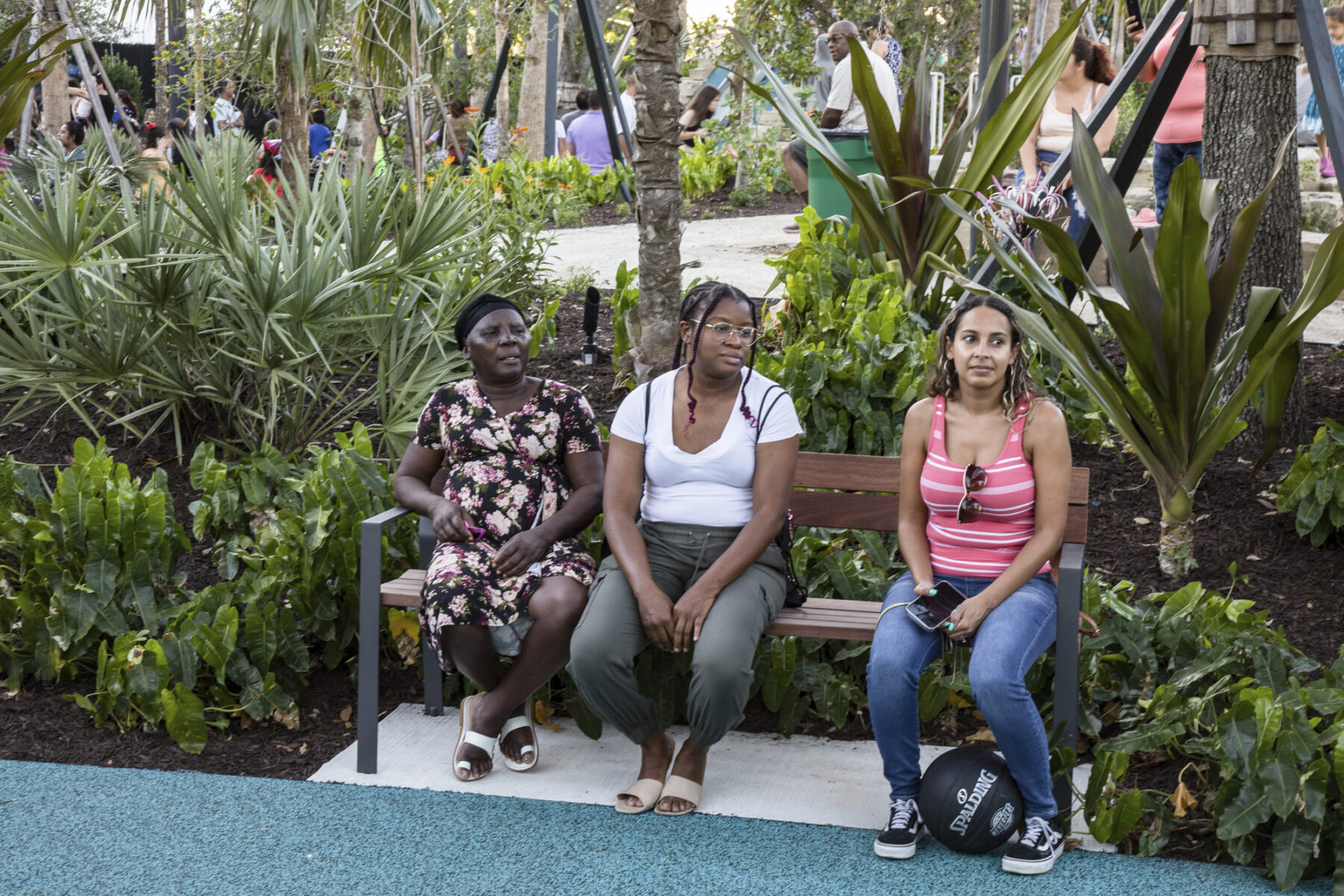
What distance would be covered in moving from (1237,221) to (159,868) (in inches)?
128

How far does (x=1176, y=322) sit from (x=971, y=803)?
159 centimetres

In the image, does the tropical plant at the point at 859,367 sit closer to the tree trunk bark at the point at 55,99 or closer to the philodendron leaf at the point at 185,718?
the philodendron leaf at the point at 185,718

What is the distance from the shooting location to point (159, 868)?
291 centimetres

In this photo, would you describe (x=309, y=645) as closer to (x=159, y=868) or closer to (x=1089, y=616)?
(x=159, y=868)

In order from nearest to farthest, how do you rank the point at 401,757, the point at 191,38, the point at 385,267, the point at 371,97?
the point at 401,757 → the point at 385,267 → the point at 371,97 → the point at 191,38

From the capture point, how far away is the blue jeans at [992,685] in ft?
9.29

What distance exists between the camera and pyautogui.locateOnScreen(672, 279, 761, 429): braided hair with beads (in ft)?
10.9

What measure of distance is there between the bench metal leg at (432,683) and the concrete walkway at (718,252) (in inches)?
175

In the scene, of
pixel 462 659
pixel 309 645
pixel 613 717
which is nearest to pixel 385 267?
pixel 309 645

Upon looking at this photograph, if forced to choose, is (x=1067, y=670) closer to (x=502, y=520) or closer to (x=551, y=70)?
(x=502, y=520)

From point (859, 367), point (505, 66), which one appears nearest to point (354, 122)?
point (505, 66)

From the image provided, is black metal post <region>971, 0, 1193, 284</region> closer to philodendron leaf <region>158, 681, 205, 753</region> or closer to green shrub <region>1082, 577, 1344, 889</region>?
green shrub <region>1082, 577, 1344, 889</region>

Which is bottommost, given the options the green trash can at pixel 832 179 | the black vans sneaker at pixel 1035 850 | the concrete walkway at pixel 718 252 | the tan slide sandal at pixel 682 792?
the tan slide sandal at pixel 682 792

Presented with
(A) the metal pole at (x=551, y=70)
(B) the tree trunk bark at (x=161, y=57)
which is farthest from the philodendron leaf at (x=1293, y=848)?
(A) the metal pole at (x=551, y=70)
